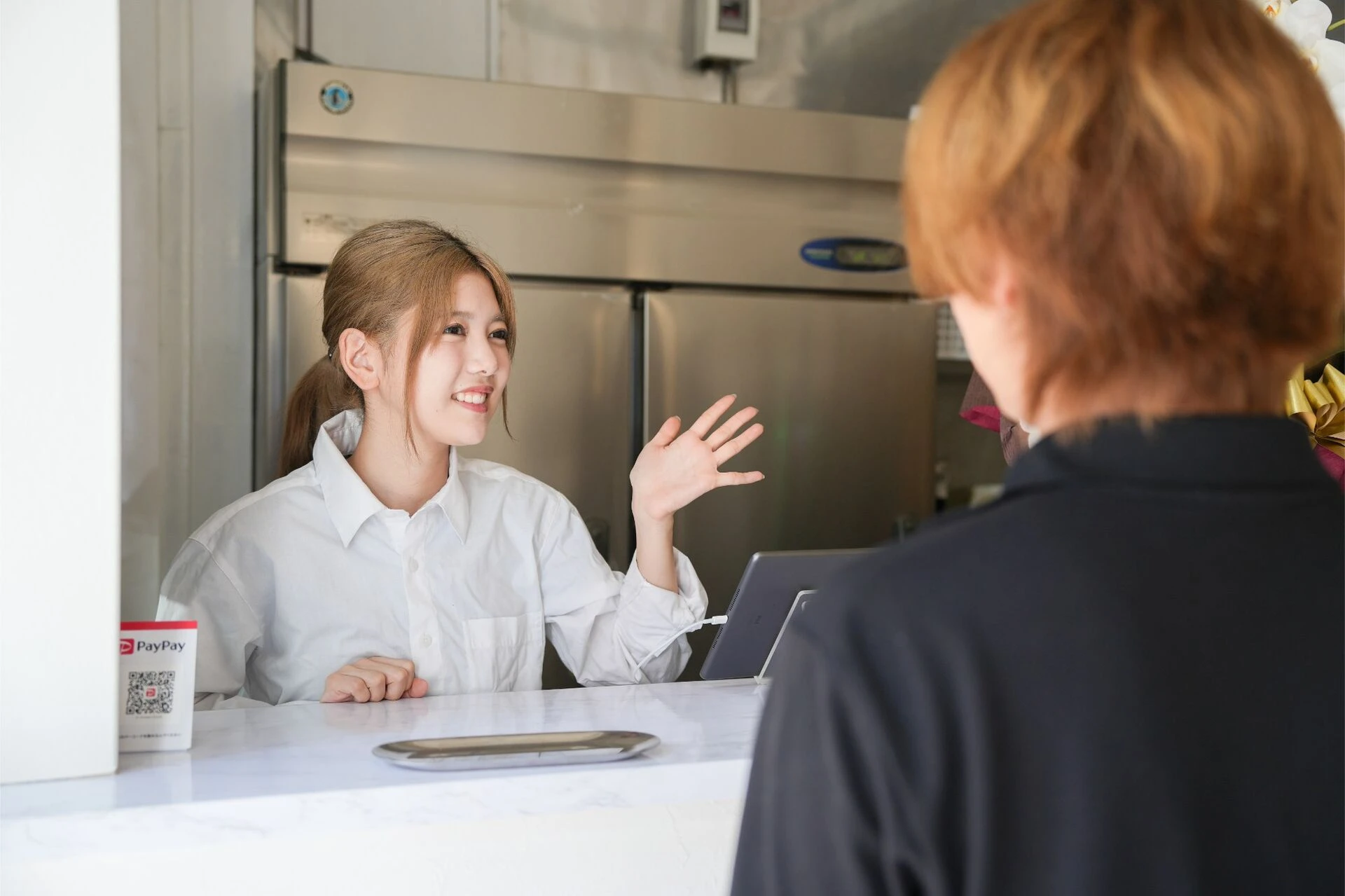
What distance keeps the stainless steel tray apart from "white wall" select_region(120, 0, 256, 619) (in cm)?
144

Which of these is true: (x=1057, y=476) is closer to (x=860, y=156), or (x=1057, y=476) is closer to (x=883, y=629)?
(x=883, y=629)

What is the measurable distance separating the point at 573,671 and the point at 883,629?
1428 mm

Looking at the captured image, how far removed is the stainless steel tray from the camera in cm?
93

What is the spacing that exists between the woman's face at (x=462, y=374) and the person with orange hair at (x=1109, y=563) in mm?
1323

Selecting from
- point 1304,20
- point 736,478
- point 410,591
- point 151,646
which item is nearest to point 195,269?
point 410,591

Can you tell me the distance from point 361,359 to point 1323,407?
50.3 inches

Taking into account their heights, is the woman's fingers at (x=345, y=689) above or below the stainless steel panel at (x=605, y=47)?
below

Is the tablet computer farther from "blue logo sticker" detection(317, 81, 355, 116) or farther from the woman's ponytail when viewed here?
"blue logo sticker" detection(317, 81, 355, 116)

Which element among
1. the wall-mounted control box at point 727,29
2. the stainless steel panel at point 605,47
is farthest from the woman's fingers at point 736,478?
the wall-mounted control box at point 727,29

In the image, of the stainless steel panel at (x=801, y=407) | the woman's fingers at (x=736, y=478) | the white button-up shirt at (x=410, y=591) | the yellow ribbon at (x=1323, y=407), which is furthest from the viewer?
the stainless steel panel at (x=801, y=407)

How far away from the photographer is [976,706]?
1.51 feet

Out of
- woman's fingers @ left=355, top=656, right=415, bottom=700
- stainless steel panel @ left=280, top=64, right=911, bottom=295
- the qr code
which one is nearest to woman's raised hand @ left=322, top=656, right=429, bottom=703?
woman's fingers @ left=355, top=656, right=415, bottom=700

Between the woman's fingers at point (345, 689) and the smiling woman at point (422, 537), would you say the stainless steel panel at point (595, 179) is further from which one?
the woman's fingers at point (345, 689)

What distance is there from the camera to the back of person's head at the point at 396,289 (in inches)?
69.6
